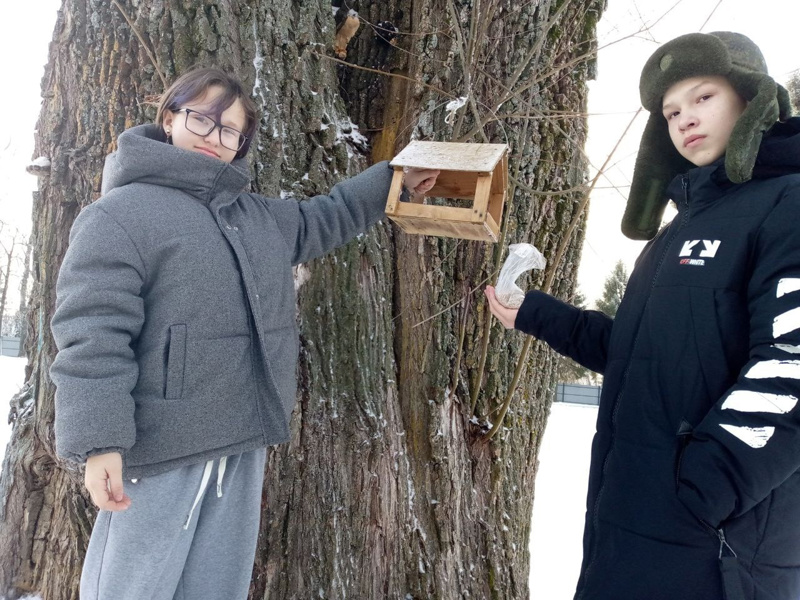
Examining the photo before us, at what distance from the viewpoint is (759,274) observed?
1275mm

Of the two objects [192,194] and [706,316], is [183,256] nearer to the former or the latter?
[192,194]

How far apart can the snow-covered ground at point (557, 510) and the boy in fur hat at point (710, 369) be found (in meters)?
3.04

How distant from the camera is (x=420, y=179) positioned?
2.01 m

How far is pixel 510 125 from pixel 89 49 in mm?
1719

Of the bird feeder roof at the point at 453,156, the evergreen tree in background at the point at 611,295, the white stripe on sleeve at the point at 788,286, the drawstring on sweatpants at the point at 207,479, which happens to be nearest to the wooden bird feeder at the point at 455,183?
the bird feeder roof at the point at 453,156

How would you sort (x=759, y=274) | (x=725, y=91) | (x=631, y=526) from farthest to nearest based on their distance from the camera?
(x=725, y=91) → (x=631, y=526) → (x=759, y=274)

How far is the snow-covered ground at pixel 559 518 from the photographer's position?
14.5 feet

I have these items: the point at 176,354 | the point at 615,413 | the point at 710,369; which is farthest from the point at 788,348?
the point at 176,354

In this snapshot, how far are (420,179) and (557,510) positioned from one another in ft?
16.8

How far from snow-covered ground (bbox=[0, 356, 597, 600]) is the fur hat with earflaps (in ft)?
10.2

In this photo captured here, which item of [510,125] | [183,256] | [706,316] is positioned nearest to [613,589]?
[706,316]

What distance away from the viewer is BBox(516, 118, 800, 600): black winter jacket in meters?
1.19

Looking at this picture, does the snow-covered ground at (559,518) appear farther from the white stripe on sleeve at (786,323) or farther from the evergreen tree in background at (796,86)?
the white stripe on sleeve at (786,323)

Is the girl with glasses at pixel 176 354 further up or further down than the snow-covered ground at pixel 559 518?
further up
